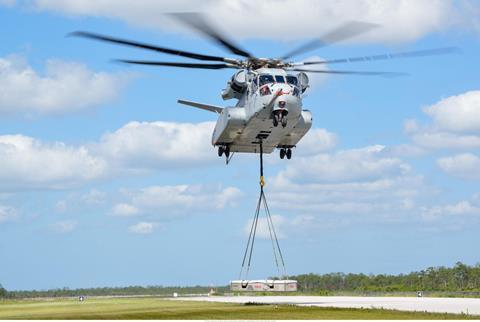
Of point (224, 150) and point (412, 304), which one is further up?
point (224, 150)

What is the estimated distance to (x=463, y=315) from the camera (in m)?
42.6

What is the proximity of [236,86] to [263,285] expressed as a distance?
1276 cm

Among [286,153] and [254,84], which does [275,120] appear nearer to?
[254,84]

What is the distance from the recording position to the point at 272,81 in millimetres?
47000

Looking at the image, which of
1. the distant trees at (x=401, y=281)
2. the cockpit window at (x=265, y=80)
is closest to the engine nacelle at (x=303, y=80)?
the cockpit window at (x=265, y=80)

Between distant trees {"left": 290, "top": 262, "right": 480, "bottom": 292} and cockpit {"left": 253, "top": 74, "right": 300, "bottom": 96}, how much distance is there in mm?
87756

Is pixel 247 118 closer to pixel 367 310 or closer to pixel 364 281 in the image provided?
pixel 367 310

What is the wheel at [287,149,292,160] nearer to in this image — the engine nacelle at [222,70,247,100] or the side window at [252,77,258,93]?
the engine nacelle at [222,70,247,100]

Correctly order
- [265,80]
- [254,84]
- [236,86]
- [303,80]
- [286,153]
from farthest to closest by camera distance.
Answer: [286,153] → [236,86] → [303,80] → [254,84] → [265,80]

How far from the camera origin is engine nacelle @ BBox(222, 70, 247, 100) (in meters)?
50.0

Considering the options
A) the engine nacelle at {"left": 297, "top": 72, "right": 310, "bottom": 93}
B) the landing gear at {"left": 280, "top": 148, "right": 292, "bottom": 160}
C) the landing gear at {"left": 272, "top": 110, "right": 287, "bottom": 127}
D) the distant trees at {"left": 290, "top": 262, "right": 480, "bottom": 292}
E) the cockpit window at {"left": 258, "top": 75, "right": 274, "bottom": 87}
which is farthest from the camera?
the distant trees at {"left": 290, "top": 262, "right": 480, "bottom": 292}

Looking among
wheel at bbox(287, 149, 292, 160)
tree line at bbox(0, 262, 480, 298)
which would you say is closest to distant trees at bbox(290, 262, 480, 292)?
tree line at bbox(0, 262, 480, 298)

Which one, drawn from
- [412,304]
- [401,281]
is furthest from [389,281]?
[412,304]

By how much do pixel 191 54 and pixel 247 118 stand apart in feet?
22.9
